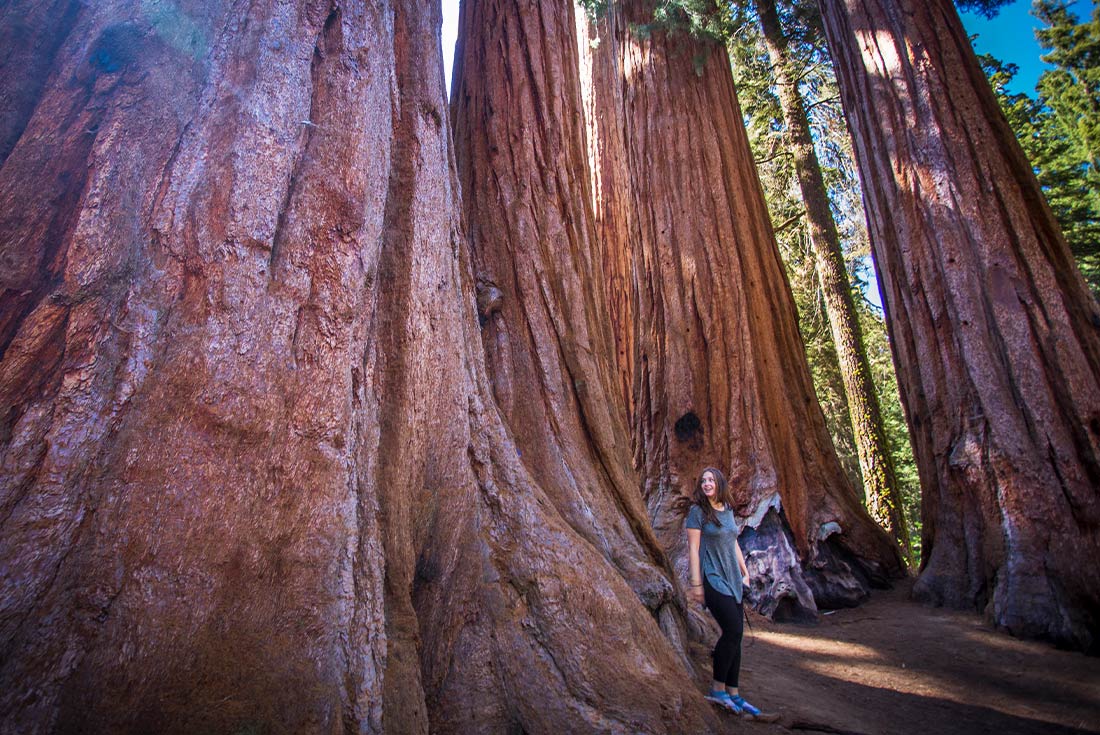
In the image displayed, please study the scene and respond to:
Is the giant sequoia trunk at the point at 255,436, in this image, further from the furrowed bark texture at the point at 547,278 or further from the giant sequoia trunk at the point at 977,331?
the giant sequoia trunk at the point at 977,331

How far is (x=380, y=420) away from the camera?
2.30 meters

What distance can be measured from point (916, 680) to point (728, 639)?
4.91 feet

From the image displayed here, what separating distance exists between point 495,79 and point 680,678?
3.90 metres

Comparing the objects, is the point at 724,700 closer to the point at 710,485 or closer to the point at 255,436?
the point at 710,485

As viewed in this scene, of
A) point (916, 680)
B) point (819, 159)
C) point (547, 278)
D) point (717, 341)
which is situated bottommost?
point (916, 680)

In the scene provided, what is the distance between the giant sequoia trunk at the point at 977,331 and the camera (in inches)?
166

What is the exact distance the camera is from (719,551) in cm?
372

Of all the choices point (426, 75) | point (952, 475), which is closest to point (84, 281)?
point (426, 75)

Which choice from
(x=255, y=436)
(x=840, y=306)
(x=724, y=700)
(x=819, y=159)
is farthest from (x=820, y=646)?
(x=819, y=159)

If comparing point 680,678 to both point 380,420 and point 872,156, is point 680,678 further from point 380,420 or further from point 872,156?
point 872,156

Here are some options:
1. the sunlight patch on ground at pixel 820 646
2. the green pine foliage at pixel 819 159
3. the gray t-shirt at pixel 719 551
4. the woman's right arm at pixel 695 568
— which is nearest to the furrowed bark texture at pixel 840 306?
the green pine foliage at pixel 819 159

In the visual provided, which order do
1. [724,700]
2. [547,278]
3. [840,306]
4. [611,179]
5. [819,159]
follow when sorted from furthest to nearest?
[819,159]
[840,306]
[611,179]
[547,278]
[724,700]

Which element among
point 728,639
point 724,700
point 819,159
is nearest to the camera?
point 724,700

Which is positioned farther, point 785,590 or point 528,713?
point 785,590
